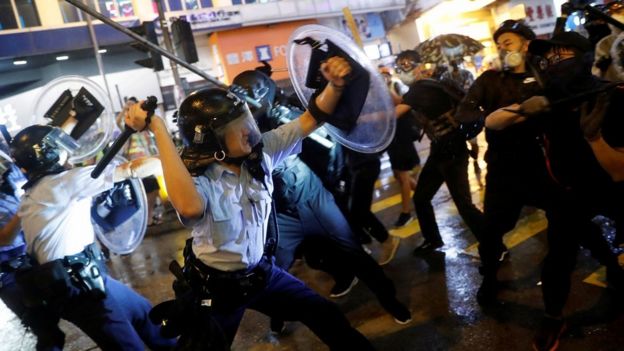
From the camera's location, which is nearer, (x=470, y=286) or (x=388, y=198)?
(x=470, y=286)

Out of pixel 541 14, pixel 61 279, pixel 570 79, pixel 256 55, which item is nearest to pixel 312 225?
pixel 61 279

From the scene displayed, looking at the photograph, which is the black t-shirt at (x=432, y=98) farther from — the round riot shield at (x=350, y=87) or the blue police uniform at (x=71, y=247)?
the blue police uniform at (x=71, y=247)

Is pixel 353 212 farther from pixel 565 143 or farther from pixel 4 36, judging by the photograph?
pixel 4 36

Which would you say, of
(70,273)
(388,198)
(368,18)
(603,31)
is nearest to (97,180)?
(70,273)

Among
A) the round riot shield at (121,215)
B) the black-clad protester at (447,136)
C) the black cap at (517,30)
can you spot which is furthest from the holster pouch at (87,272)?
the black cap at (517,30)

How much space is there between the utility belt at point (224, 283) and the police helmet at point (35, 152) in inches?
54.6

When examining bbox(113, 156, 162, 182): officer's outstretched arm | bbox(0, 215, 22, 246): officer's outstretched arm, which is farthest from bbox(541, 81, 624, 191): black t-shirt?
bbox(0, 215, 22, 246): officer's outstretched arm

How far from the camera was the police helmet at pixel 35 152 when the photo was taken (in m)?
3.03

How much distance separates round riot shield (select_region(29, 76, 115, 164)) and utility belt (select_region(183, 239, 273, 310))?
5.92 ft

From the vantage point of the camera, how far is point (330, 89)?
2.42m

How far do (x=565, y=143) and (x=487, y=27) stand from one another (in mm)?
16208

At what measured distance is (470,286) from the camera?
12.8ft

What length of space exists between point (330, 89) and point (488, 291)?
84.3 inches

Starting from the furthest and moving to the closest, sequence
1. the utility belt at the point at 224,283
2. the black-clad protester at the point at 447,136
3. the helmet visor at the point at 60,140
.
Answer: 1. the black-clad protester at the point at 447,136
2. the helmet visor at the point at 60,140
3. the utility belt at the point at 224,283
